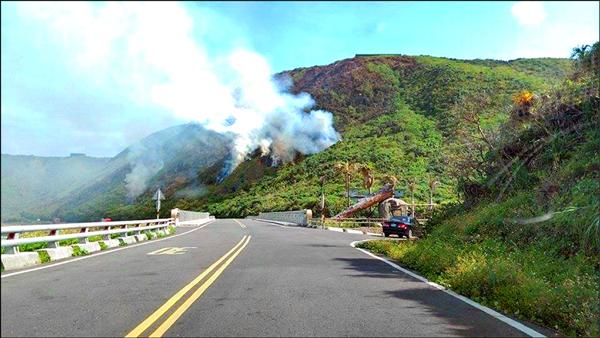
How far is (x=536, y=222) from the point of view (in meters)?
13.2

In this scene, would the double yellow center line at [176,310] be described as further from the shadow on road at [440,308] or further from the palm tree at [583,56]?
the palm tree at [583,56]

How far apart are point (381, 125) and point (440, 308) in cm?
9997

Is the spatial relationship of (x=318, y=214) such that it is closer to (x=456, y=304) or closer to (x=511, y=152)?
(x=511, y=152)

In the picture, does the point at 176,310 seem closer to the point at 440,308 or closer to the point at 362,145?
the point at 440,308

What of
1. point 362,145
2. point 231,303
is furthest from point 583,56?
point 362,145

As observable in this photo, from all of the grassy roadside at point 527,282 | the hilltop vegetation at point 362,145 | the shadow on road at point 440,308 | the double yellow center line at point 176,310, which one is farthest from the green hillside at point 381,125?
the double yellow center line at point 176,310

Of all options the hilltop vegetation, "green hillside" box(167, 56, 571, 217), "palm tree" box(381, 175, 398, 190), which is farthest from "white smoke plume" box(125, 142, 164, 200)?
"palm tree" box(381, 175, 398, 190)

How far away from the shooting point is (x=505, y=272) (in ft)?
30.3

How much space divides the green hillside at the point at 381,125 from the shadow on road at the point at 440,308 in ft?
173

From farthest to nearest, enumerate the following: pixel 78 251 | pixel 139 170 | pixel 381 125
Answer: pixel 381 125, pixel 139 170, pixel 78 251

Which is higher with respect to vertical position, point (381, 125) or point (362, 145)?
point (381, 125)

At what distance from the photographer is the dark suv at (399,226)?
3288cm

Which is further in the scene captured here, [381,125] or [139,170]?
[381,125]

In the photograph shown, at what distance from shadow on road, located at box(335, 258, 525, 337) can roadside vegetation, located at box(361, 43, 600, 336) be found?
60 centimetres
